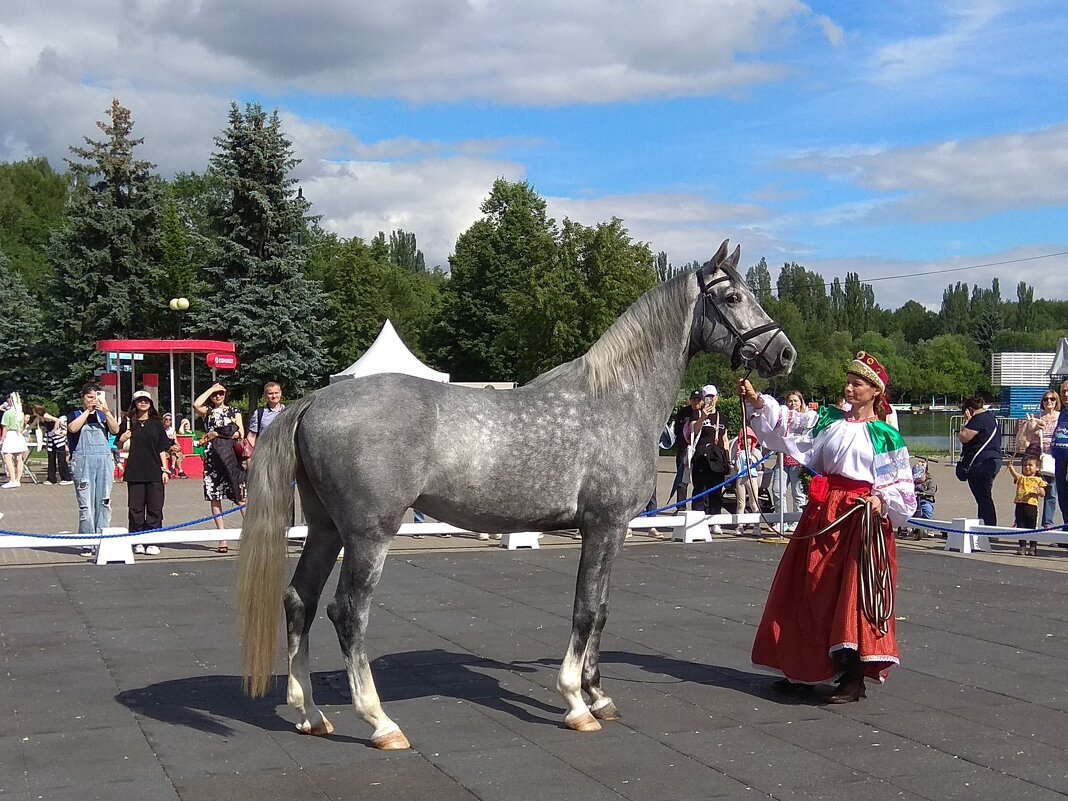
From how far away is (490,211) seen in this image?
64250mm

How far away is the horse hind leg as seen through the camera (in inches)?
220

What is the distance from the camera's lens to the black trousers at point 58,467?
23.2 m

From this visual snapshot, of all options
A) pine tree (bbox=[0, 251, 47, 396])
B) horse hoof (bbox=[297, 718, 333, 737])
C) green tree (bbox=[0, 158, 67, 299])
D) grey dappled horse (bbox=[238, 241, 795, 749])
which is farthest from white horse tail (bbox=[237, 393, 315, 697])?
green tree (bbox=[0, 158, 67, 299])

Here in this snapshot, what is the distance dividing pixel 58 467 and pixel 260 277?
1746 cm

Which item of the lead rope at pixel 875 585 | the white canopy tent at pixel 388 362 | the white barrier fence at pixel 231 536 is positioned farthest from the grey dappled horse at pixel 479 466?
the white canopy tent at pixel 388 362

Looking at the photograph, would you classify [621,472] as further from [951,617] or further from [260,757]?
[951,617]

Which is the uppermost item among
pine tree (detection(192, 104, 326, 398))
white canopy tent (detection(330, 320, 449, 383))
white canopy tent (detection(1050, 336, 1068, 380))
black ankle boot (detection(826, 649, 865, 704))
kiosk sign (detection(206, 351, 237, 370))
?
pine tree (detection(192, 104, 326, 398))

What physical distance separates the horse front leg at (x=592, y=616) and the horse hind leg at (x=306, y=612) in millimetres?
1261

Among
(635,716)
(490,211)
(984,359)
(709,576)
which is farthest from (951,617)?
(984,359)

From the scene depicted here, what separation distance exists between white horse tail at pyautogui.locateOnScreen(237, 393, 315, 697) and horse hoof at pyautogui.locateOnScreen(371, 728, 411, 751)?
696 millimetres

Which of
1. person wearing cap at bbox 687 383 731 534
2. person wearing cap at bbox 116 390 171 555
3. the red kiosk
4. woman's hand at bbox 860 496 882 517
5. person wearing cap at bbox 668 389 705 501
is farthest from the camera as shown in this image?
the red kiosk

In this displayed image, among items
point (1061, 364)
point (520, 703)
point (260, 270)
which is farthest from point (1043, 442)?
point (260, 270)

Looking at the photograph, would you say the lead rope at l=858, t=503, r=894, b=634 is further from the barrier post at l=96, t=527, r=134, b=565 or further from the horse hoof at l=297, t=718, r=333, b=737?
the barrier post at l=96, t=527, r=134, b=565

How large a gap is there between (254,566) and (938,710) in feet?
12.2
